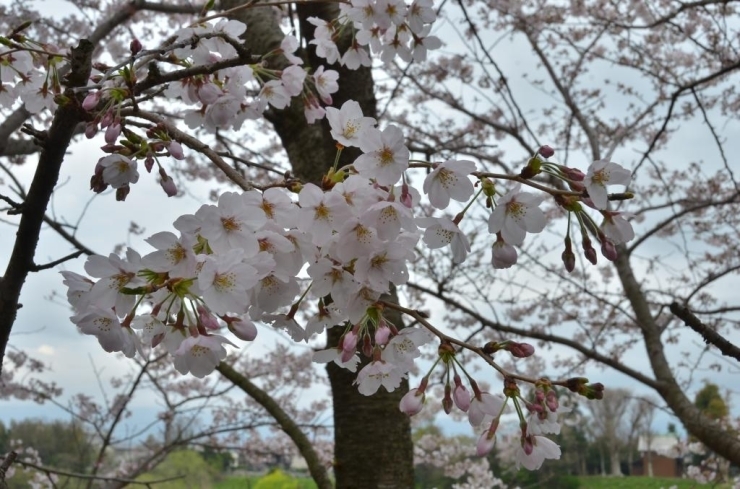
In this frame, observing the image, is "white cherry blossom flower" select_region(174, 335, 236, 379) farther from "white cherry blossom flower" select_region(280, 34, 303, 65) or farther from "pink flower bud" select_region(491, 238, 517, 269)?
"white cherry blossom flower" select_region(280, 34, 303, 65)

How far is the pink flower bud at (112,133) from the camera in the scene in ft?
2.38

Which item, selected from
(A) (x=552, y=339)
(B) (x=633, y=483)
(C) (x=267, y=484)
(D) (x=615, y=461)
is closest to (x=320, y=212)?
(A) (x=552, y=339)

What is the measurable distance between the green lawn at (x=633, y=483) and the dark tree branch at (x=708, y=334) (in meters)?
4.17

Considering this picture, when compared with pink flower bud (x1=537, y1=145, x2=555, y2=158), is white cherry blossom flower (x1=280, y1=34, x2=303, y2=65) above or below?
above

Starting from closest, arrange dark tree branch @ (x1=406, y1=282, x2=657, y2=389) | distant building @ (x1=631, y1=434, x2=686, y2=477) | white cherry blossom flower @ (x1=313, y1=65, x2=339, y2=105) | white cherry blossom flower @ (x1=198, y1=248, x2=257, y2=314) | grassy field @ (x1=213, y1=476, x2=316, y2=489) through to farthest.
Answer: white cherry blossom flower @ (x1=198, y1=248, x2=257, y2=314) < white cherry blossom flower @ (x1=313, y1=65, x2=339, y2=105) < dark tree branch @ (x1=406, y1=282, x2=657, y2=389) < grassy field @ (x1=213, y1=476, x2=316, y2=489) < distant building @ (x1=631, y1=434, x2=686, y2=477)

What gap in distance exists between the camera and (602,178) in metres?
0.65

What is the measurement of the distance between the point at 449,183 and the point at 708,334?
0.43 metres

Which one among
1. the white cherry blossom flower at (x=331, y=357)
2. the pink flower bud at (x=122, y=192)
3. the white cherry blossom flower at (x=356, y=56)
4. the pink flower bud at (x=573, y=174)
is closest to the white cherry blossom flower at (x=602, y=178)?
the pink flower bud at (x=573, y=174)

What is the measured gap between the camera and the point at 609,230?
71cm

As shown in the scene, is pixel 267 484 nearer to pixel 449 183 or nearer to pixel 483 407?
pixel 483 407

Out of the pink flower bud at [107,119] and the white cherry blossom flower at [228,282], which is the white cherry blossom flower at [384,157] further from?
the pink flower bud at [107,119]

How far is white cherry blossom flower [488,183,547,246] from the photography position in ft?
2.27

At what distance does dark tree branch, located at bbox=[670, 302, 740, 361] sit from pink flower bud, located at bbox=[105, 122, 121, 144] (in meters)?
0.80

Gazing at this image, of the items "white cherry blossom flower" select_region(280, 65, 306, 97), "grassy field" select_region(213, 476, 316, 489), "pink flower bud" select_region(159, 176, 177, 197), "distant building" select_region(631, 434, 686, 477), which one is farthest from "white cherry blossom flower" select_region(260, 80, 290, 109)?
"distant building" select_region(631, 434, 686, 477)
